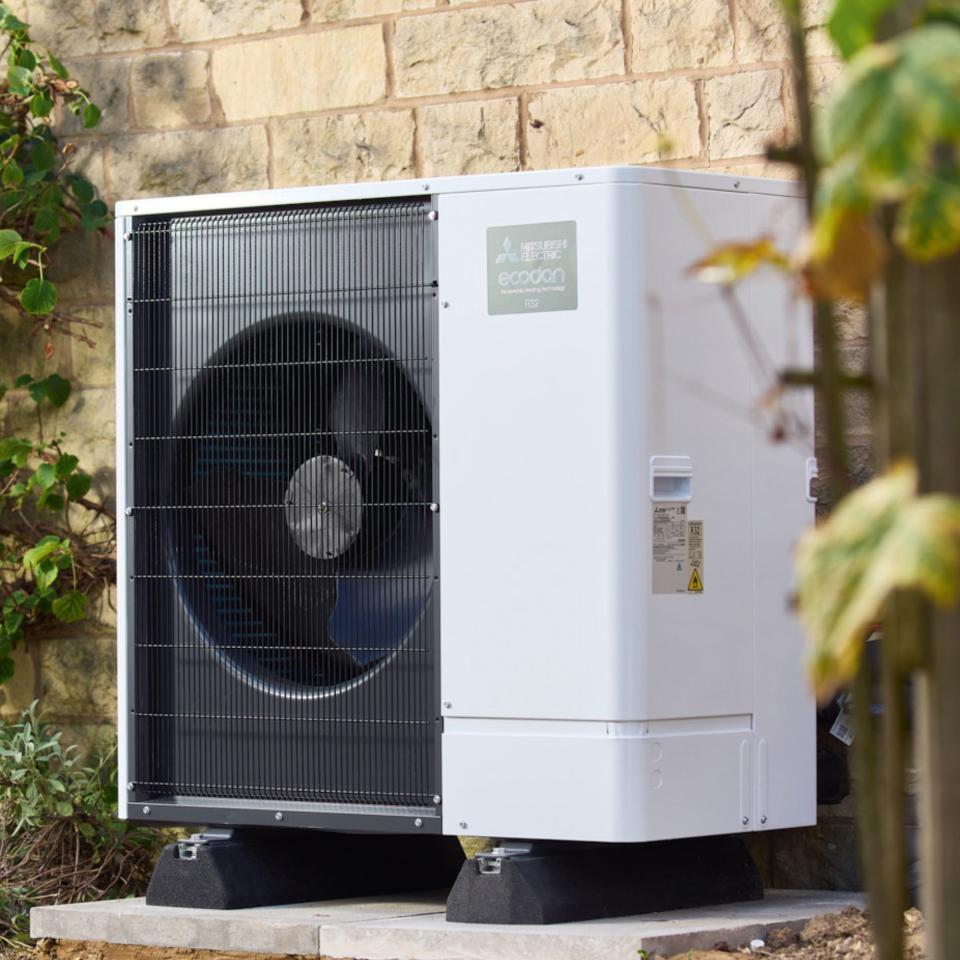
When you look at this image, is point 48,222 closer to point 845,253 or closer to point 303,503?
point 303,503

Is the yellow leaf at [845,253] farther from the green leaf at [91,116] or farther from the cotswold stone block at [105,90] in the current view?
the cotswold stone block at [105,90]

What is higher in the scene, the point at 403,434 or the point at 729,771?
the point at 403,434

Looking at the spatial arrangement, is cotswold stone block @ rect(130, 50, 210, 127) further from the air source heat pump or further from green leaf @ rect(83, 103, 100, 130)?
the air source heat pump

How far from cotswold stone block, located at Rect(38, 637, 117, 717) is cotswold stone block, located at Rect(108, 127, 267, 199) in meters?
1.15

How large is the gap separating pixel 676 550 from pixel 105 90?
2.31 meters

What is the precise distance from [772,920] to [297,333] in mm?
1358

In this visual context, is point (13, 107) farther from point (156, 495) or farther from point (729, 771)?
point (729, 771)

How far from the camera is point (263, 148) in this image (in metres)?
4.55

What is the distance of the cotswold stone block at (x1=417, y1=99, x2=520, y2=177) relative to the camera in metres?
4.26

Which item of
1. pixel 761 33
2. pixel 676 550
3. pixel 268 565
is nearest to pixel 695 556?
pixel 676 550

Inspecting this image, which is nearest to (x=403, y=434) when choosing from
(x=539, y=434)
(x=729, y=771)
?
(x=539, y=434)

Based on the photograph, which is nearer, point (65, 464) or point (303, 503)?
point (303, 503)

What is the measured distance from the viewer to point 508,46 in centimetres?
427

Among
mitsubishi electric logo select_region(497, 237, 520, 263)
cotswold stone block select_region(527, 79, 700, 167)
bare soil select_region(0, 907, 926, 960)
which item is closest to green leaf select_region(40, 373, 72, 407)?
cotswold stone block select_region(527, 79, 700, 167)
